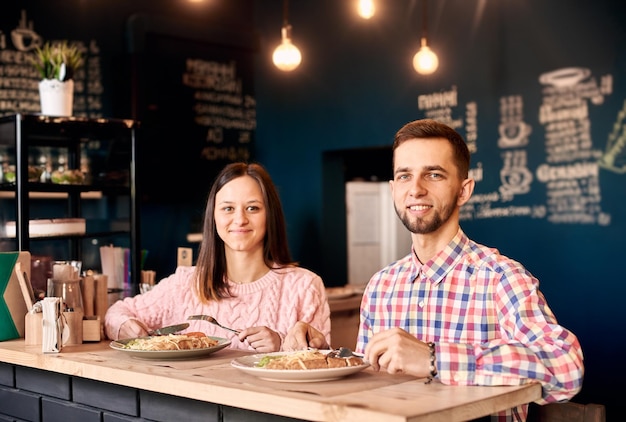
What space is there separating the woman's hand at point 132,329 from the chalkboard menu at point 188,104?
11.6 ft

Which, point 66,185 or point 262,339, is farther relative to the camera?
point 66,185

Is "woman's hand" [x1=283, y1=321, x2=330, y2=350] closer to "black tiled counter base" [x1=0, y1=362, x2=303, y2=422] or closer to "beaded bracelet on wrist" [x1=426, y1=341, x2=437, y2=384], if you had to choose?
"black tiled counter base" [x1=0, y1=362, x2=303, y2=422]

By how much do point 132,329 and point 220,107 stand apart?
4423 millimetres

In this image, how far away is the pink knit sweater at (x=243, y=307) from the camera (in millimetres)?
2828

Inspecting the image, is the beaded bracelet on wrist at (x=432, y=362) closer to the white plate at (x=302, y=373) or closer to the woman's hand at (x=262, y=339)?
the white plate at (x=302, y=373)

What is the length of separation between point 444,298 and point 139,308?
122 centimetres

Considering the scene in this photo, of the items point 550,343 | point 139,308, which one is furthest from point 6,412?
point 550,343

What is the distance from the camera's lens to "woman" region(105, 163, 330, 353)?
2.82 metres

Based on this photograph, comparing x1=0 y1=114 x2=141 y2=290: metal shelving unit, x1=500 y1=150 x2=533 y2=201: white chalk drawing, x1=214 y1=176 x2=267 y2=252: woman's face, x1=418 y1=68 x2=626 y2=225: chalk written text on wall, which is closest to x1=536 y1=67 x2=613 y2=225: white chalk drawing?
x1=418 y1=68 x2=626 y2=225: chalk written text on wall

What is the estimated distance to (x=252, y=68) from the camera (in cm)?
722

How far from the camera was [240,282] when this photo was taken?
2.90 meters

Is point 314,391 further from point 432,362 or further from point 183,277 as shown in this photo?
point 183,277

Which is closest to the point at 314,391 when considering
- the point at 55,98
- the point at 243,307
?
the point at 243,307

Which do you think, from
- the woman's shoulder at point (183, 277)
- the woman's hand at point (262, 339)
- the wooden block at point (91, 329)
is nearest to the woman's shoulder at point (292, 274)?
the woman's shoulder at point (183, 277)
